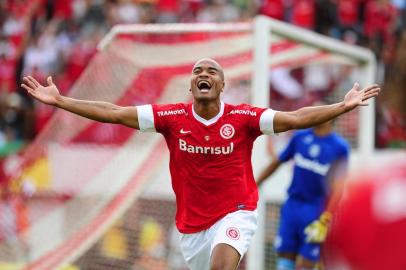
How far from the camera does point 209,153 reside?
5828mm

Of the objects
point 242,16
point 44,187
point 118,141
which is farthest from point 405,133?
point 242,16

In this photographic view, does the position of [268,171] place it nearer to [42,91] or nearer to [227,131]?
[227,131]

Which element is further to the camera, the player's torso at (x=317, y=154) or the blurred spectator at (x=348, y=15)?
the blurred spectator at (x=348, y=15)

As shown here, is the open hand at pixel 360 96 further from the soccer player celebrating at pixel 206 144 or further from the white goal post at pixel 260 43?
the white goal post at pixel 260 43

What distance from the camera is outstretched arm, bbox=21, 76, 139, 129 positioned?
5797mm

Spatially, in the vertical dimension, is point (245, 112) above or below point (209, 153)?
above

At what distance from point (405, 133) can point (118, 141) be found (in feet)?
10.6

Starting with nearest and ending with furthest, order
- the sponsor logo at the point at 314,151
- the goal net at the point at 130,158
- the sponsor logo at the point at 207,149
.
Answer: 1. the sponsor logo at the point at 207,149
2. the sponsor logo at the point at 314,151
3. the goal net at the point at 130,158

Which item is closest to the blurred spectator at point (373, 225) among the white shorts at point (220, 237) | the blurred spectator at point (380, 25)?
the white shorts at point (220, 237)

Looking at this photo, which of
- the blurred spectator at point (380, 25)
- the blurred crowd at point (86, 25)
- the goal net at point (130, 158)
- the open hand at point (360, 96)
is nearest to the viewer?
the open hand at point (360, 96)

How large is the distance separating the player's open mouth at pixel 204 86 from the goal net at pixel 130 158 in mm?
3100

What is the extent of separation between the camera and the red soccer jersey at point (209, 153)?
5.84m

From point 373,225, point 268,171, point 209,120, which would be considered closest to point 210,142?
point 209,120

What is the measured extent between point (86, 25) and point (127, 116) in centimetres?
1074
